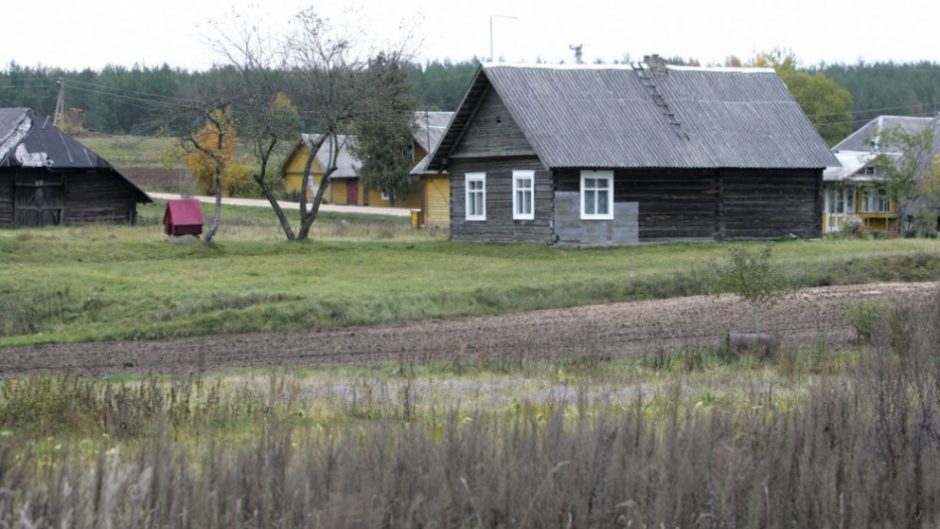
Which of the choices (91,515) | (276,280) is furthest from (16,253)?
(91,515)

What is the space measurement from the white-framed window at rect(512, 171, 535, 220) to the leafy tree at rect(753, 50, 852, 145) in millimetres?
56314

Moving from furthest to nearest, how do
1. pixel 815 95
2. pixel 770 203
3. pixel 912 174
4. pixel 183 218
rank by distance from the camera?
pixel 815 95
pixel 912 174
pixel 770 203
pixel 183 218

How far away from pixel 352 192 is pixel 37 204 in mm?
36179

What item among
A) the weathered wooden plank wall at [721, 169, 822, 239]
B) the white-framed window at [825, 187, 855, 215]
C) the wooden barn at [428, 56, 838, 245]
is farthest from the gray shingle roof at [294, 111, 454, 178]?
the weathered wooden plank wall at [721, 169, 822, 239]

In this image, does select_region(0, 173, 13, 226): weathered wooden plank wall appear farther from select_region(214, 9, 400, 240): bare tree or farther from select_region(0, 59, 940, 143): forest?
select_region(0, 59, 940, 143): forest

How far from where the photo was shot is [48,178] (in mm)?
49562

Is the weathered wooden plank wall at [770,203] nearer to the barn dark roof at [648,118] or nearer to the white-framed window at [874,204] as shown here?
the barn dark roof at [648,118]

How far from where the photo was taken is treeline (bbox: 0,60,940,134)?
121044 mm

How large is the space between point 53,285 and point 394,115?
1740cm

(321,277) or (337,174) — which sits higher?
→ (337,174)

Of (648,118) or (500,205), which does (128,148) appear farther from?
(648,118)

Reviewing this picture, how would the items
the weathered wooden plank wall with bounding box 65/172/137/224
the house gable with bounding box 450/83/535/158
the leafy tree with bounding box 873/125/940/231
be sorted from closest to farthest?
the house gable with bounding box 450/83/535/158
the weathered wooden plank wall with bounding box 65/172/137/224
the leafy tree with bounding box 873/125/940/231

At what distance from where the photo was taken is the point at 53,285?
25516 millimetres

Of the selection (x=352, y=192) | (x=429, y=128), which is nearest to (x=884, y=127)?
(x=429, y=128)
